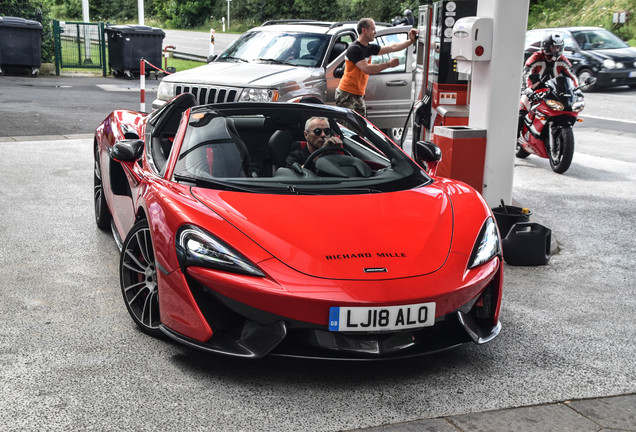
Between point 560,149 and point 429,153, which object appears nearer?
point 429,153

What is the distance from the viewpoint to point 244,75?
1030cm

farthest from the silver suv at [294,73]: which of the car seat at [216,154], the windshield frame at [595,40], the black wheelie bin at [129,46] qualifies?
the windshield frame at [595,40]

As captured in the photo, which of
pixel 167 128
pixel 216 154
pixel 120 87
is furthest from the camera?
pixel 120 87

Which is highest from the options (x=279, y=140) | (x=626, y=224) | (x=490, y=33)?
(x=490, y=33)

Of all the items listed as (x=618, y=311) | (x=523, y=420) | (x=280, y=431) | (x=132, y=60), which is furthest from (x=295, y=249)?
(x=132, y=60)

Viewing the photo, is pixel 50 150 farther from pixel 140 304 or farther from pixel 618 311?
pixel 618 311

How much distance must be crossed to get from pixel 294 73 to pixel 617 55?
45.1 ft

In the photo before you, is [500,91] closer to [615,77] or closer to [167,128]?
[167,128]

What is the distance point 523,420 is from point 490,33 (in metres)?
4.20

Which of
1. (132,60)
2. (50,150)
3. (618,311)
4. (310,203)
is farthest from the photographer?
(132,60)

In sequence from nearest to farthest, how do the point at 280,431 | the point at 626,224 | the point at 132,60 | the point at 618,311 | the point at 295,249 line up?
the point at 280,431
the point at 295,249
the point at 618,311
the point at 626,224
the point at 132,60

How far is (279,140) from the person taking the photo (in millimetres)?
5094

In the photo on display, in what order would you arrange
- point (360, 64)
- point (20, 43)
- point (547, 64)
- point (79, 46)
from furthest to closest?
point (79, 46) → point (20, 43) → point (547, 64) → point (360, 64)

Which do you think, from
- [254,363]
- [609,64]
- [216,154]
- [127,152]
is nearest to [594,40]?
[609,64]
